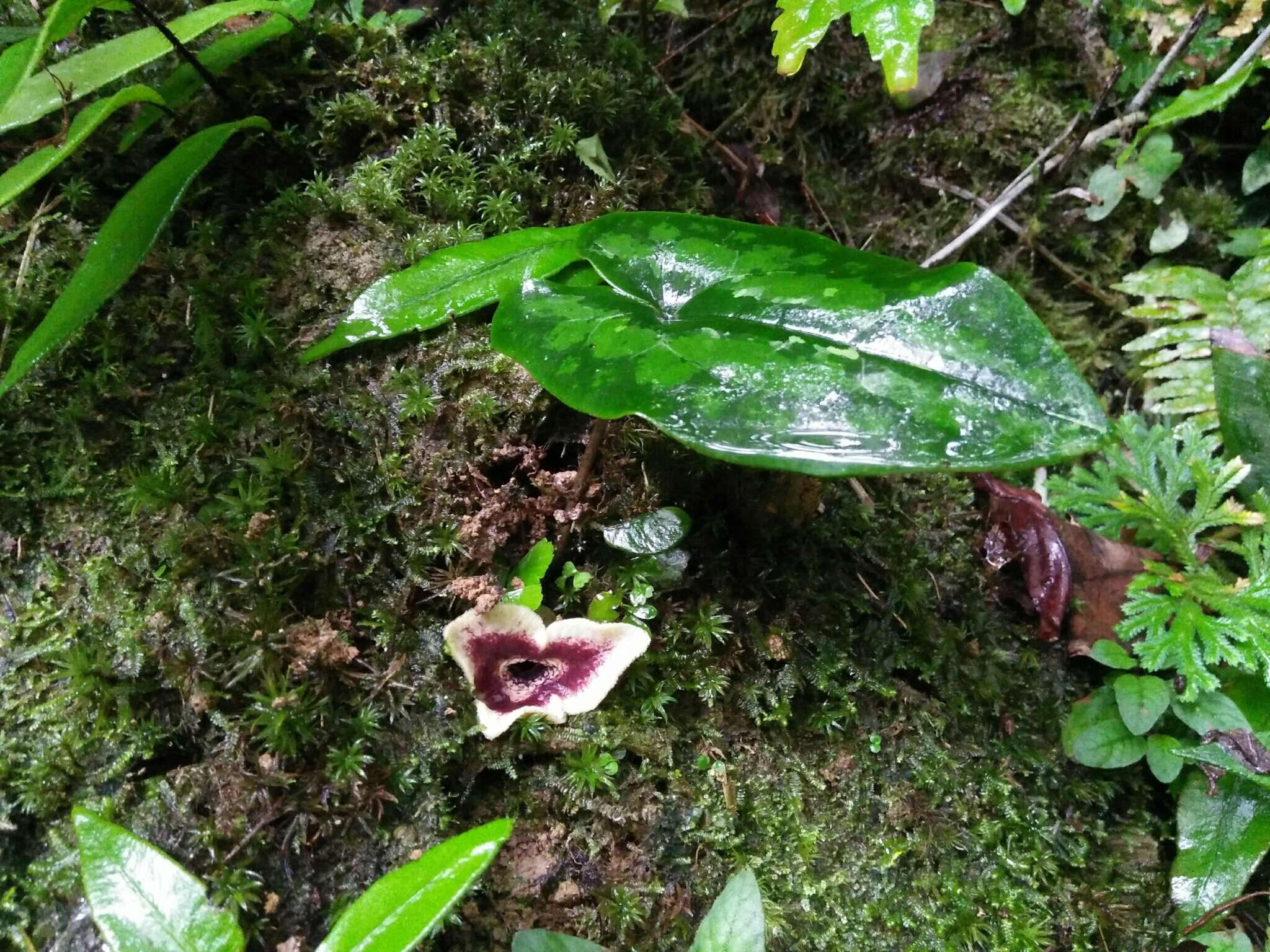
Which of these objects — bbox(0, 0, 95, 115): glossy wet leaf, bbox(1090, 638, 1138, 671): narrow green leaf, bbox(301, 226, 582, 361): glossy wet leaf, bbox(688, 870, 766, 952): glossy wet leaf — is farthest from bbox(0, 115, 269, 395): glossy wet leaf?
bbox(1090, 638, 1138, 671): narrow green leaf

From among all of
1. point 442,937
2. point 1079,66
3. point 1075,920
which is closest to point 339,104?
point 442,937

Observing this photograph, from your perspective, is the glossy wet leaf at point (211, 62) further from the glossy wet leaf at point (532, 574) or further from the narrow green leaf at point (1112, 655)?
the narrow green leaf at point (1112, 655)

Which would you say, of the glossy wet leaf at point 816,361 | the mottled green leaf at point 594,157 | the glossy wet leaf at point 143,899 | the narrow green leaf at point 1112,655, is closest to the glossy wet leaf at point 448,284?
the glossy wet leaf at point 816,361

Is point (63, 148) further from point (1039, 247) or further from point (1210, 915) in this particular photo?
point (1210, 915)

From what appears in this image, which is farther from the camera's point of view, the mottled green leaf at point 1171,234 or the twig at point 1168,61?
the mottled green leaf at point 1171,234

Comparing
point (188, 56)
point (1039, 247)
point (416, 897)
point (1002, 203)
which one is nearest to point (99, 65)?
point (188, 56)

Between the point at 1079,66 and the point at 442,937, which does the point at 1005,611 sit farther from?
the point at 1079,66
